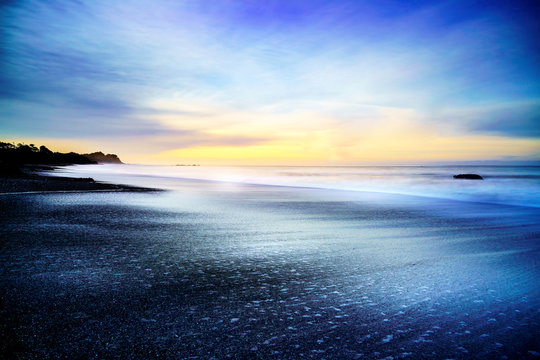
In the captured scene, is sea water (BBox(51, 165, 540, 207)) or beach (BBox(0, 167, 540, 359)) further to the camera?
sea water (BBox(51, 165, 540, 207))

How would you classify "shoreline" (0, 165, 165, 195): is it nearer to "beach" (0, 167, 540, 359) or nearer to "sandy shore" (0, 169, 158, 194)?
"sandy shore" (0, 169, 158, 194)

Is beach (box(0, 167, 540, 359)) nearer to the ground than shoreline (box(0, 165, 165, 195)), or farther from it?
nearer to the ground

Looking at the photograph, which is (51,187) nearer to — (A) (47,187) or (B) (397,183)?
(A) (47,187)

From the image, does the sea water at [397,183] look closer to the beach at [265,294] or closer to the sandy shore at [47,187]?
the sandy shore at [47,187]

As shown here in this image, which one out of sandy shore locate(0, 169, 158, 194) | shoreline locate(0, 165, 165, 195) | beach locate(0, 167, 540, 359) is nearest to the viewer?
beach locate(0, 167, 540, 359)

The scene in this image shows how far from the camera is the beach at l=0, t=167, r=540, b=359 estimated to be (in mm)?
2100

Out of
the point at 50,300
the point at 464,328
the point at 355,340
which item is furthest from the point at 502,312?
the point at 50,300

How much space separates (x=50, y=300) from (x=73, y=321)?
1.82ft

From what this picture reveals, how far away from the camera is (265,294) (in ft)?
9.75

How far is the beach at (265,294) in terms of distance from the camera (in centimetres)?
210

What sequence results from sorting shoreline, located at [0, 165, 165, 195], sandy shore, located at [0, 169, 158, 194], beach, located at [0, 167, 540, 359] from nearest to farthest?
beach, located at [0, 167, 540, 359] → shoreline, located at [0, 165, 165, 195] → sandy shore, located at [0, 169, 158, 194]

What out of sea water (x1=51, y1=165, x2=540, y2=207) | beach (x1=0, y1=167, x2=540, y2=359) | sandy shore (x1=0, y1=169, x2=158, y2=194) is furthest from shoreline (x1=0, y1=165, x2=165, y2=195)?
beach (x1=0, y1=167, x2=540, y2=359)

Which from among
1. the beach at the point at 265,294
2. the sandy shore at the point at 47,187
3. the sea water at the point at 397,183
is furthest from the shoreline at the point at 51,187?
the beach at the point at 265,294

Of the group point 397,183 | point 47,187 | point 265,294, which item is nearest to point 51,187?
point 47,187
